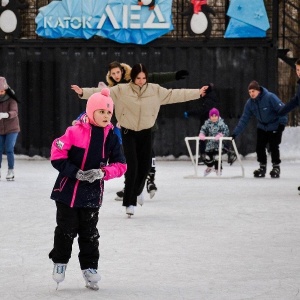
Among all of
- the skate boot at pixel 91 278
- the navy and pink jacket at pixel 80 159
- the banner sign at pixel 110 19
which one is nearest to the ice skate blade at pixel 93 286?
the skate boot at pixel 91 278

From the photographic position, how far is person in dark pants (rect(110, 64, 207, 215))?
11312mm

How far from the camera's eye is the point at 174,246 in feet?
29.6

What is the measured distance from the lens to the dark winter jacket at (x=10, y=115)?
1676 cm

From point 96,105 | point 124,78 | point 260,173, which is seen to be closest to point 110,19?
point 260,173

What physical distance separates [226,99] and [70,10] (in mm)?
4153

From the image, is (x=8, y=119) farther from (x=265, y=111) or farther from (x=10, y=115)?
(x=265, y=111)

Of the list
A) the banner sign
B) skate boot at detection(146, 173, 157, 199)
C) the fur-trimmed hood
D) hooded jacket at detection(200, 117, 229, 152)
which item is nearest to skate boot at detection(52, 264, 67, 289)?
the fur-trimmed hood

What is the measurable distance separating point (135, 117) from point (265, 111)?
7.23 m

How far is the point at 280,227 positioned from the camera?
1043 cm

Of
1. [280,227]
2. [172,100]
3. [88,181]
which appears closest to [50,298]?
[88,181]

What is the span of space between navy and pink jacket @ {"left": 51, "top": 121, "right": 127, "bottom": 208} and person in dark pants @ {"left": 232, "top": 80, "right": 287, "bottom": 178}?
36.8 feet

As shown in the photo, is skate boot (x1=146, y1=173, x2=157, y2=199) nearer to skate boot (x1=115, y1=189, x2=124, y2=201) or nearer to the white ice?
the white ice

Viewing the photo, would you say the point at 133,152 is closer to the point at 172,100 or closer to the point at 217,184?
the point at 172,100

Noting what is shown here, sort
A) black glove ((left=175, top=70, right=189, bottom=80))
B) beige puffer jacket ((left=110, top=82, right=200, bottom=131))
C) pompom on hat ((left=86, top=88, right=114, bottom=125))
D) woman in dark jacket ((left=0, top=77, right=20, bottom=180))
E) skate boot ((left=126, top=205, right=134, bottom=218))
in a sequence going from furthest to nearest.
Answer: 1. woman in dark jacket ((left=0, top=77, right=20, bottom=180))
2. black glove ((left=175, top=70, right=189, bottom=80))
3. beige puffer jacket ((left=110, top=82, right=200, bottom=131))
4. skate boot ((left=126, top=205, right=134, bottom=218))
5. pompom on hat ((left=86, top=88, right=114, bottom=125))
